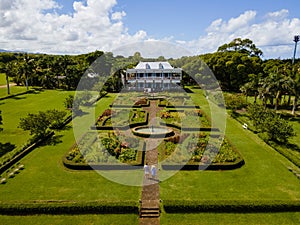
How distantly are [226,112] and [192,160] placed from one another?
20148 mm

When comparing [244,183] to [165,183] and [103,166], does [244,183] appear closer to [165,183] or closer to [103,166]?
[165,183]

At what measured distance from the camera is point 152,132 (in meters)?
27.5

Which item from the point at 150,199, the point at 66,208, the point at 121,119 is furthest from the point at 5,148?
the point at 150,199

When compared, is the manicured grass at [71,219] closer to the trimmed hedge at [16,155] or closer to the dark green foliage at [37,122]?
the trimmed hedge at [16,155]

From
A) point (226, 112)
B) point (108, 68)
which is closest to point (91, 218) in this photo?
point (226, 112)

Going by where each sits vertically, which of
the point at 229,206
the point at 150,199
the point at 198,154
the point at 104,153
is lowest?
the point at 150,199

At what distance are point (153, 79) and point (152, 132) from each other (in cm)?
3281

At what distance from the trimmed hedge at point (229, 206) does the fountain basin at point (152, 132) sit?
1252cm

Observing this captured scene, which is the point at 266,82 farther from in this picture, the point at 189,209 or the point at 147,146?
the point at 189,209

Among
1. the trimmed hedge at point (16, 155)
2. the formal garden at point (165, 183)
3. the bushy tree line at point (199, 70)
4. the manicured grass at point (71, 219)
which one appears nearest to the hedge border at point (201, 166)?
the formal garden at point (165, 183)

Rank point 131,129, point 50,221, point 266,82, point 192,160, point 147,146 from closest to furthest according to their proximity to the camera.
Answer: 1. point 50,221
2. point 192,160
3. point 147,146
4. point 131,129
5. point 266,82

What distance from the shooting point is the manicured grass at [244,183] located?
52.2 feet

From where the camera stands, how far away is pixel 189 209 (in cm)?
1424

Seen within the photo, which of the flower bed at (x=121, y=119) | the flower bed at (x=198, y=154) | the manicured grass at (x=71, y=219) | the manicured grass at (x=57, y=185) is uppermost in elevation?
the flower bed at (x=121, y=119)
